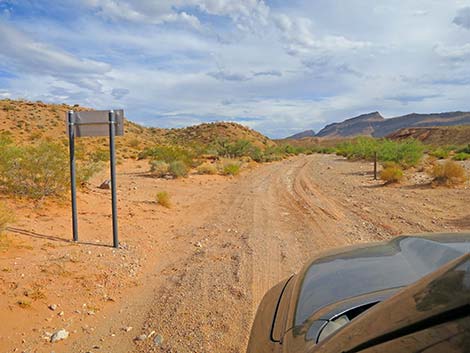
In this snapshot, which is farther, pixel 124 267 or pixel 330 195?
pixel 330 195

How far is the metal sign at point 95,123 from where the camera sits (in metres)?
7.34

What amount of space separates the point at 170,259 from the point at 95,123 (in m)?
2.77

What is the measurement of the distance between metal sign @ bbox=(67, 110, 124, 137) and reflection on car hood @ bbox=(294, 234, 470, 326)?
5426mm

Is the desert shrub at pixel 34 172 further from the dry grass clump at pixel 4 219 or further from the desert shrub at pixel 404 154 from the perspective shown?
the desert shrub at pixel 404 154

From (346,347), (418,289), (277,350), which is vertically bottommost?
(277,350)

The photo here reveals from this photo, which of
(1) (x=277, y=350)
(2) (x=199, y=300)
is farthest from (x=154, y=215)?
(1) (x=277, y=350)

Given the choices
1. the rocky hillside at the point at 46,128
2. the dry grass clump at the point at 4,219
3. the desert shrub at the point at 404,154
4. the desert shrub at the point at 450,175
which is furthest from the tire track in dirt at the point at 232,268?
the rocky hillside at the point at 46,128

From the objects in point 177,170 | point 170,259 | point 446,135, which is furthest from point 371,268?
point 446,135

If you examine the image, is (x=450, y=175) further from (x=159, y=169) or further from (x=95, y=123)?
(x=95, y=123)

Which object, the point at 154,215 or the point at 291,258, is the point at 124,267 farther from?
the point at 154,215

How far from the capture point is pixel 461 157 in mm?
32719

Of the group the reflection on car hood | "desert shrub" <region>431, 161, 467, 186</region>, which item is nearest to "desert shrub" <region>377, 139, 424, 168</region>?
"desert shrub" <region>431, 161, 467, 186</region>

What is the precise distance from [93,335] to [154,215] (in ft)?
21.4

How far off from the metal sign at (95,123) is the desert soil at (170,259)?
6.83 feet
